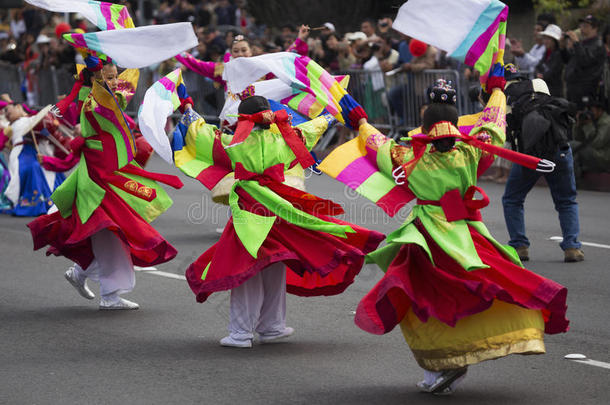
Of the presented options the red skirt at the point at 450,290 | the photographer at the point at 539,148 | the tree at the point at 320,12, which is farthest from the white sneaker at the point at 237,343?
the tree at the point at 320,12

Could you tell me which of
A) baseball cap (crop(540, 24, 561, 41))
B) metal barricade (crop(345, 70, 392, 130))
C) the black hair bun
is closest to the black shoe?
the black hair bun

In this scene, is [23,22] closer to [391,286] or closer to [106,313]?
[106,313]

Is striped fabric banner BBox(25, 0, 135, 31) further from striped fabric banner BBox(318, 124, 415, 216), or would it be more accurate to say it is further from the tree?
the tree

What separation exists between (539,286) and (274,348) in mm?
2129

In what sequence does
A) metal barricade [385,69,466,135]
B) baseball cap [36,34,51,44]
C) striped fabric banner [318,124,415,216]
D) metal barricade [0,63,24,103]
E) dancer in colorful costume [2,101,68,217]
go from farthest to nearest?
metal barricade [0,63,24,103], baseball cap [36,34,51,44], metal barricade [385,69,466,135], dancer in colorful costume [2,101,68,217], striped fabric banner [318,124,415,216]

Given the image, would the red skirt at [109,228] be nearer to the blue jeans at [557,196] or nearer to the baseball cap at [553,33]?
the blue jeans at [557,196]

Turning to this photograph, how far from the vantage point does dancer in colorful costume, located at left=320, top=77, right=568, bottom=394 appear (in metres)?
5.82

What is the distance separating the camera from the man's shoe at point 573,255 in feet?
33.1

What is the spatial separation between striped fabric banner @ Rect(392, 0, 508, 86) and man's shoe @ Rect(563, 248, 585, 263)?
155 inches

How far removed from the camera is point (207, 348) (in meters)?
7.34

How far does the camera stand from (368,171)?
656cm

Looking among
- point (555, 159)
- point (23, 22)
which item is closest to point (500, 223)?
point (555, 159)

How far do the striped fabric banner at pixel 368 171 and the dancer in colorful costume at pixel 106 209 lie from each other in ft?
7.32

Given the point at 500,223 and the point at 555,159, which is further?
the point at 500,223
